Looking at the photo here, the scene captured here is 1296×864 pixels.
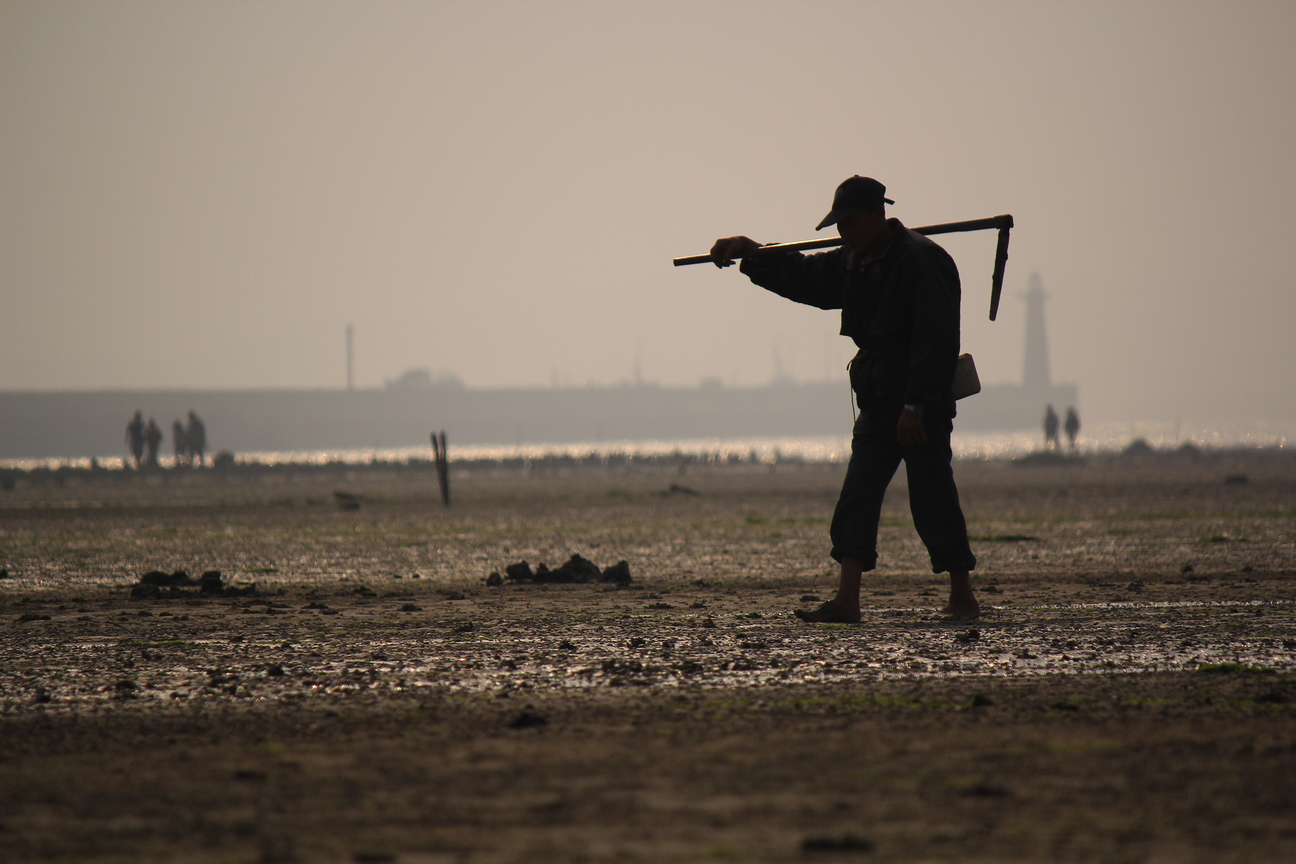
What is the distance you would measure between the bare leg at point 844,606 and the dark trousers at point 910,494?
3.8 inches

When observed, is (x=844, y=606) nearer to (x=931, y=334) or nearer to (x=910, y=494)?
(x=910, y=494)

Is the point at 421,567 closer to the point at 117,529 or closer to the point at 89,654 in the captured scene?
the point at 89,654

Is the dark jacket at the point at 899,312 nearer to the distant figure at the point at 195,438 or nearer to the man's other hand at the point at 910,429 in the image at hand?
the man's other hand at the point at 910,429

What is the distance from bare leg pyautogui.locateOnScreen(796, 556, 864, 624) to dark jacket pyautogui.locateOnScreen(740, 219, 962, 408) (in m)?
0.76

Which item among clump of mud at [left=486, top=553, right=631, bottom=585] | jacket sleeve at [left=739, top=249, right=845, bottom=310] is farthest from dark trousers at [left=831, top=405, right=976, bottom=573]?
clump of mud at [left=486, top=553, right=631, bottom=585]

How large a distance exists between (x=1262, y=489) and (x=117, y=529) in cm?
1738

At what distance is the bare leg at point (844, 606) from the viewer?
5234mm

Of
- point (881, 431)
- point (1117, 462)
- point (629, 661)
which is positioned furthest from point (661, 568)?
point (1117, 462)

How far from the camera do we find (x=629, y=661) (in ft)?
14.0

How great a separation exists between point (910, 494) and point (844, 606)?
561mm

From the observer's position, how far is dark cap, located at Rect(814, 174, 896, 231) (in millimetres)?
5418

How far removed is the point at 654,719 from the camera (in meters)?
3.29

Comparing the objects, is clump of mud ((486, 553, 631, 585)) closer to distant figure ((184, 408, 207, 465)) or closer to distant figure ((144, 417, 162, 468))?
distant figure ((144, 417, 162, 468))

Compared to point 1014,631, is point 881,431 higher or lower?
higher
